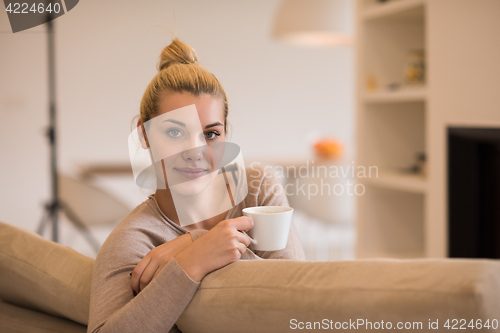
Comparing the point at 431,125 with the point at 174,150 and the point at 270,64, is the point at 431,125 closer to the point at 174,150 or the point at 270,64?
the point at 174,150

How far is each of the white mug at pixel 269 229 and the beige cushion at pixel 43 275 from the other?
294 millimetres

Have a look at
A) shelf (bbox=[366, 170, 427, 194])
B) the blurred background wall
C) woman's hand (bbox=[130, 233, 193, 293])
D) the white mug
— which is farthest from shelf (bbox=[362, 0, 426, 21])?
the blurred background wall

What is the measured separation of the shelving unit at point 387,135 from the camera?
223 centimetres

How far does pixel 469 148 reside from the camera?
158 centimetres

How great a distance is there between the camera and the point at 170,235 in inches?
34.2

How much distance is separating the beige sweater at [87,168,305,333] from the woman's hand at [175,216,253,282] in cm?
2

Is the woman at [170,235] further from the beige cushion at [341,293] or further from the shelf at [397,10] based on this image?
the shelf at [397,10]

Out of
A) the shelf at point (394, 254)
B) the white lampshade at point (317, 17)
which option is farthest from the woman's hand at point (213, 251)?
the white lampshade at point (317, 17)

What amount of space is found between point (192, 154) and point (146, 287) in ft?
0.86

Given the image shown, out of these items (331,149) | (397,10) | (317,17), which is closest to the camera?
(397,10)

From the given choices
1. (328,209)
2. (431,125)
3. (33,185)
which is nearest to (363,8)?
(431,125)

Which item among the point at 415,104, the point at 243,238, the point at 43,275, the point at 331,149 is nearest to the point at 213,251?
the point at 243,238

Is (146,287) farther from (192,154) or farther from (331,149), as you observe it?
(331,149)

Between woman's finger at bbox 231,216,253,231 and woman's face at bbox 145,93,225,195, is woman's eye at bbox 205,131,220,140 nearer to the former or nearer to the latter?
woman's face at bbox 145,93,225,195
